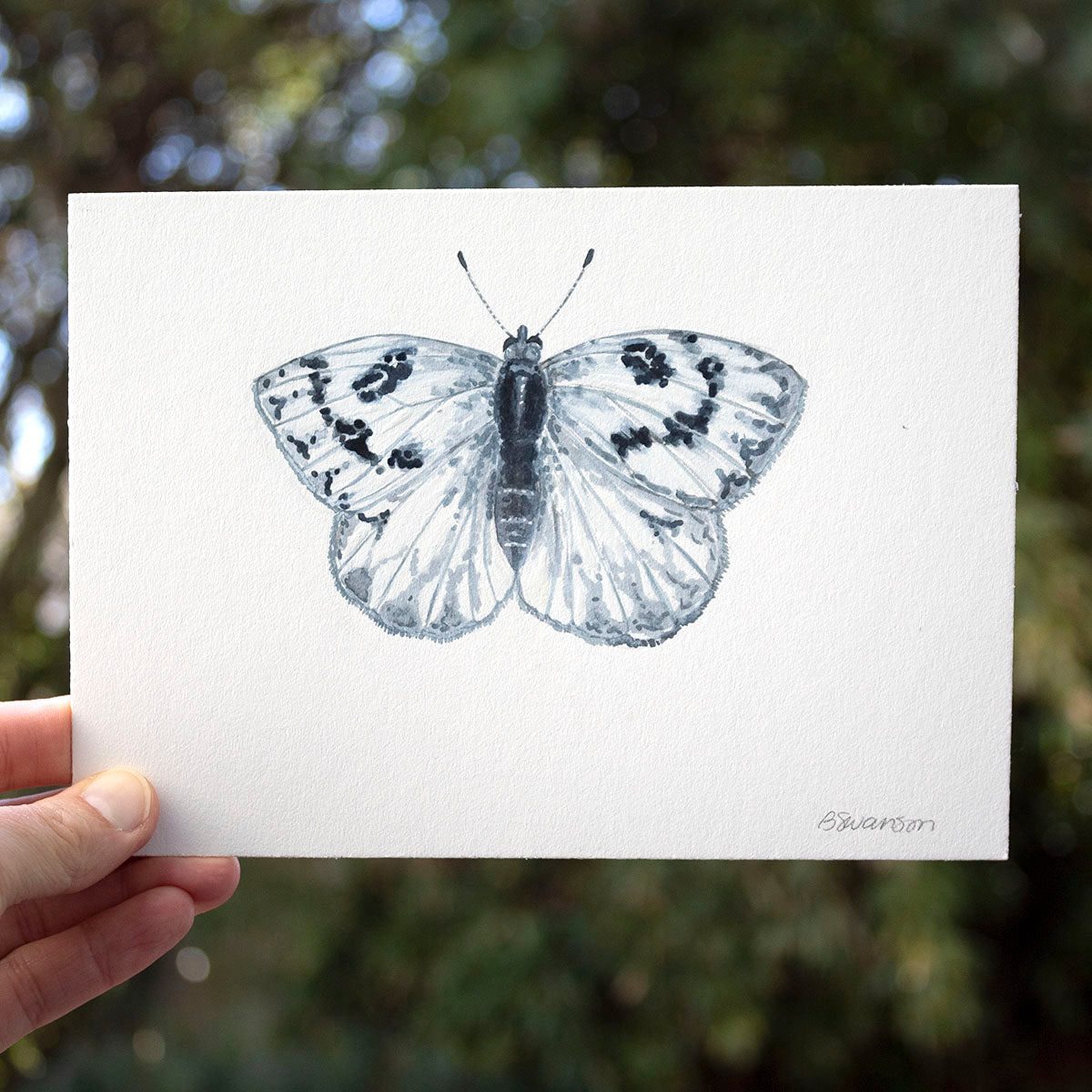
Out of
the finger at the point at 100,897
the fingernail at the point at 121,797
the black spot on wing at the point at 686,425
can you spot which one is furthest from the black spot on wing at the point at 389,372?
the finger at the point at 100,897

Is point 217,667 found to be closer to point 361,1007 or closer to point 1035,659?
point 1035,659

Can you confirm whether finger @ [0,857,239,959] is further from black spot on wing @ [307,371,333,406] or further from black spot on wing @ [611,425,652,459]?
black spot on wing @ [611,425,652,459]

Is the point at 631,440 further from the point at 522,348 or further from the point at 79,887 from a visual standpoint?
the point at 79,887

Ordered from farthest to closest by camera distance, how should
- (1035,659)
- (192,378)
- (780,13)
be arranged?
1. (780,13)
2. (1035,659)
3. (192,378)

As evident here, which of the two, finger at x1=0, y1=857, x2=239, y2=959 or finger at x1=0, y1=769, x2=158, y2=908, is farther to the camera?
finger at x1=0, y1=857, x2=239, y2=959

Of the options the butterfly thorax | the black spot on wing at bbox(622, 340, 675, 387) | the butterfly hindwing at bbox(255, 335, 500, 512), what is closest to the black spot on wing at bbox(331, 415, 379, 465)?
the butterfly hindwing at bbox(255, 335, 500, 512)

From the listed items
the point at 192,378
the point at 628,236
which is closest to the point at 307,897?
the point at 192,378
